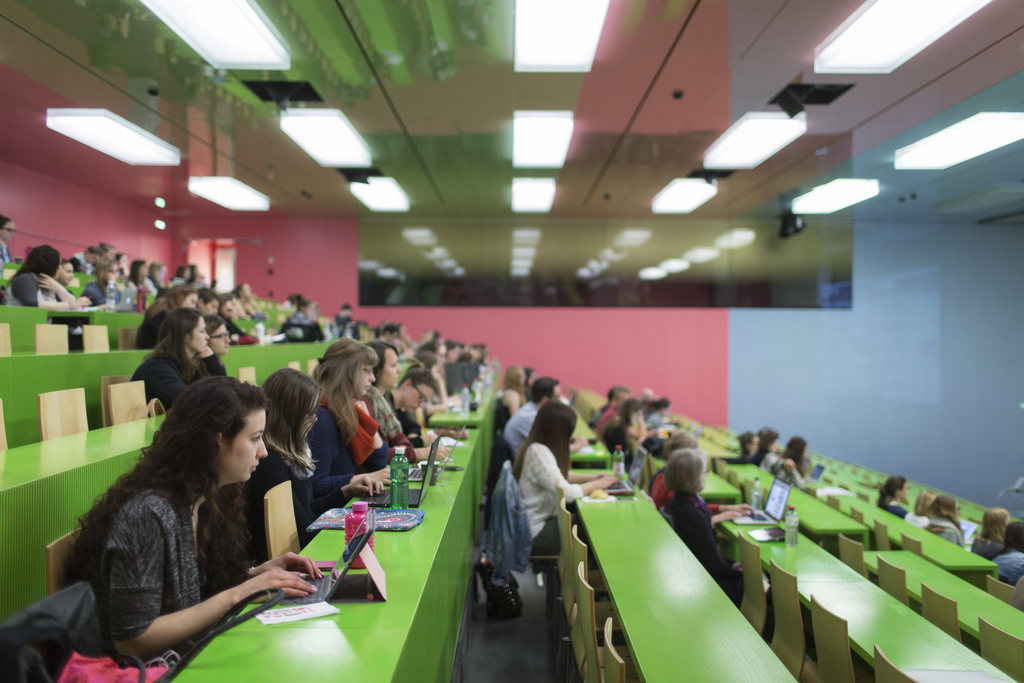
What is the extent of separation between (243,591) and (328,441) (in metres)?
1.27

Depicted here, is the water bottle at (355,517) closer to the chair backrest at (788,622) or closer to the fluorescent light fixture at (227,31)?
the chair backrest at (788,622)

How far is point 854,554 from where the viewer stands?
360 cm

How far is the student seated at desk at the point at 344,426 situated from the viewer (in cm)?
270

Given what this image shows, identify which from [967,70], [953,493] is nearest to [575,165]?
[967,70]

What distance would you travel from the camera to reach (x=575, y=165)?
7.80 m

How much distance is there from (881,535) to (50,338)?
5713 mm

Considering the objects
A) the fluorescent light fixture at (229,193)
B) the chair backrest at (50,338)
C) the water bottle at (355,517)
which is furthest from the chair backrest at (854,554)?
the fluorescent light fixture at (229,193)

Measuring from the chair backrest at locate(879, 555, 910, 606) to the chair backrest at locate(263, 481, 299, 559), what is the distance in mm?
2908

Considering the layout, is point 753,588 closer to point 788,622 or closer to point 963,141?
point 788,622

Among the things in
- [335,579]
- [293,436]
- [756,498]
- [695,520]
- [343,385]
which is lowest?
[756,498]

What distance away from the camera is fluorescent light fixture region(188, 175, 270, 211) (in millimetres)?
8719

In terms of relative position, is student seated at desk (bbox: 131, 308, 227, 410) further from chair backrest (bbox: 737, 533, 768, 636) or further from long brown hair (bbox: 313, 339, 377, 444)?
chair backrest (bbox: 737, 533, 768, 636)

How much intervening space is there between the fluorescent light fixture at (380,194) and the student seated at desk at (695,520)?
6532mm

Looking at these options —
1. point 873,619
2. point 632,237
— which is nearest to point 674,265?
point 632,237
